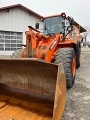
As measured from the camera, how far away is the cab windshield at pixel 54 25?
22.2ft

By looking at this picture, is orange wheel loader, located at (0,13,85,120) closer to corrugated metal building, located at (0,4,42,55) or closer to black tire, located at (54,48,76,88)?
black tire, located at (54,48,76,88)

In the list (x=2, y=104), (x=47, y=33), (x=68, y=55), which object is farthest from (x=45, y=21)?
(x=2, y=104)

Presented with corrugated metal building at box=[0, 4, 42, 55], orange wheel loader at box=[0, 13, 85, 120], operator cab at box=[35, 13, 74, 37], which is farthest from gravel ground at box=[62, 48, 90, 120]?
corrugated metal building at box=[0, 4, 42, 55]

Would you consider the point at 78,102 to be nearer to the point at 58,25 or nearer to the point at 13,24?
the point at 58,25

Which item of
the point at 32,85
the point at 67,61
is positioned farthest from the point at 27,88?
the point at 67,61

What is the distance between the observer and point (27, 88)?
442 cm

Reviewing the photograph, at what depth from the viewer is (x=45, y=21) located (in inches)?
284

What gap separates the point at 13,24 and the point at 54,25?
9879 millimetres

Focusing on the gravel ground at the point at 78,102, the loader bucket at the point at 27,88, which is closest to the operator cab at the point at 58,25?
the gravel ground at the point at 78,102

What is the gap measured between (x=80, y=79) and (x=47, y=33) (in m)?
1.90

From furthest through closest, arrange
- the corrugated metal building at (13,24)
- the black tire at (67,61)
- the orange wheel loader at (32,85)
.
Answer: the corrugated metal building at (13,24), the black tire at (67,61), the orange wheel loader at (32,85)

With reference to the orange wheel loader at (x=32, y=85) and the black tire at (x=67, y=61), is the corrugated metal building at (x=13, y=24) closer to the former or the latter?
the orange wheel loader at (x=32, y=85)

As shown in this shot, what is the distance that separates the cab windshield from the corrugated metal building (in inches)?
365

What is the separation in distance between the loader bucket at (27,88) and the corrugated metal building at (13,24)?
11815 millimetres
